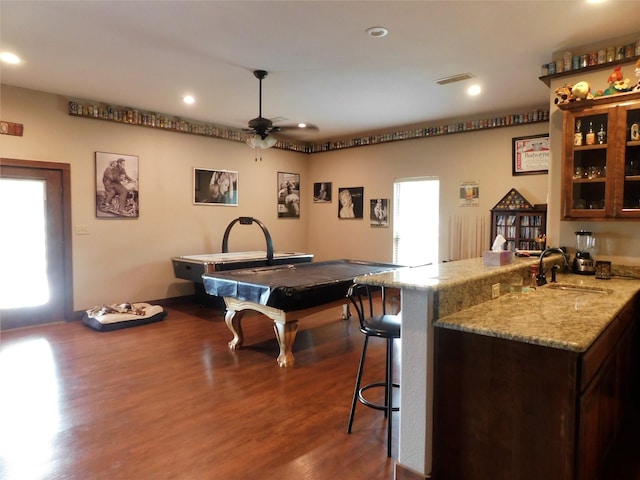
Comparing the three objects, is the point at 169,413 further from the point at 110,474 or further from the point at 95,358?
the point at 95,358

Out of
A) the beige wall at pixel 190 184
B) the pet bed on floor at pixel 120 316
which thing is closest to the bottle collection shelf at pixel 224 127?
the beige wall at pixel 190 184

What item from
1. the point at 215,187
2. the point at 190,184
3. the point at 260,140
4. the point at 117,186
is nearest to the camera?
the point at 260,140

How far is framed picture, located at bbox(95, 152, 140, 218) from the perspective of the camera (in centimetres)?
524

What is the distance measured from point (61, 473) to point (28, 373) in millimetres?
1728

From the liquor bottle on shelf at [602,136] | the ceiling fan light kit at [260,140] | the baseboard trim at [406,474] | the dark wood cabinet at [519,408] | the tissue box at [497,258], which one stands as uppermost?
the ceiling fan light kit at [260,140]

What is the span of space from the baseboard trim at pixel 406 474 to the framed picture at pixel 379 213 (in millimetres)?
5114

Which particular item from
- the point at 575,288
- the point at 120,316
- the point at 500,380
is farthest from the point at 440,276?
the point at 120,316

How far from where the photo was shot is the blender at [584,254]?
3111 mm

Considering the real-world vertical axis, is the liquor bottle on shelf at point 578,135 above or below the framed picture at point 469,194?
above

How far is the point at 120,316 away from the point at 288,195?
12.3ft

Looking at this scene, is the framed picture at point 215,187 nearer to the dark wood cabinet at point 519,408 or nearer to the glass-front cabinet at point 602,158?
the glass-front cabinet at point 602,158

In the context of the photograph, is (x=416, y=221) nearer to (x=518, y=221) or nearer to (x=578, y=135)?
(x=518, y=221)

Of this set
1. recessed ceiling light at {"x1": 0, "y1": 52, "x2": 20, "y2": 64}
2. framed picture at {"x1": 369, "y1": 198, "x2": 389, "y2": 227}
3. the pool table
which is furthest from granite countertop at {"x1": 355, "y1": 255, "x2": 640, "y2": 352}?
framed picture at {"x1": 369, "y1": 198, "x2": 389, "y2": 227}

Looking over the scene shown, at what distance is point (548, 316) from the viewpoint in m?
1.86
